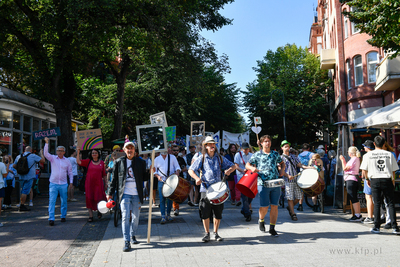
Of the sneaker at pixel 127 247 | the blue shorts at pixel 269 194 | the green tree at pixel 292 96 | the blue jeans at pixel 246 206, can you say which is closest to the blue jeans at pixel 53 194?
the sneaker at pixel 127 247

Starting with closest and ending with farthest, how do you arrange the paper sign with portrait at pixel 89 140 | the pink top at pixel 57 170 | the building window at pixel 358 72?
the pink top at pixel 57 170
the paper sign with portrait at pixel 89 140
the building window at pixel 358 72

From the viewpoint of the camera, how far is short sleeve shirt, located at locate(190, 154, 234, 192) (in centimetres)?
698

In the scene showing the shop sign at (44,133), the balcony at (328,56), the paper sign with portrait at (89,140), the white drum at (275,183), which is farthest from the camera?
the balcony at (328,56)

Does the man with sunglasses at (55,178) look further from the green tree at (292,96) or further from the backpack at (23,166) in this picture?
the green tree at (292,96)

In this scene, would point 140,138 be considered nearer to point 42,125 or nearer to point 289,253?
point 289,253

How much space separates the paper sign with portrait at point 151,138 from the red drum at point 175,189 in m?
0.73

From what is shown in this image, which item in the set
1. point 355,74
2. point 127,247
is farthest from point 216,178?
point 355,74

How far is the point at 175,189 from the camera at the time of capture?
7.71 meters

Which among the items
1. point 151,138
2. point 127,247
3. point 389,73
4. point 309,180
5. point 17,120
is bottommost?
point 127,247

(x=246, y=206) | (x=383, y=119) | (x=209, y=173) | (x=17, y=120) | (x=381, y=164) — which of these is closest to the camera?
(x=209, y=173)

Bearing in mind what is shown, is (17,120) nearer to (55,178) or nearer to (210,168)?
(55,178)

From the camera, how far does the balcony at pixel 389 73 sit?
54.1ft

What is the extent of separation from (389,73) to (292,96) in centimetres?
2159

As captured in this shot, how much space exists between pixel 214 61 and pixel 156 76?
33.7ft
